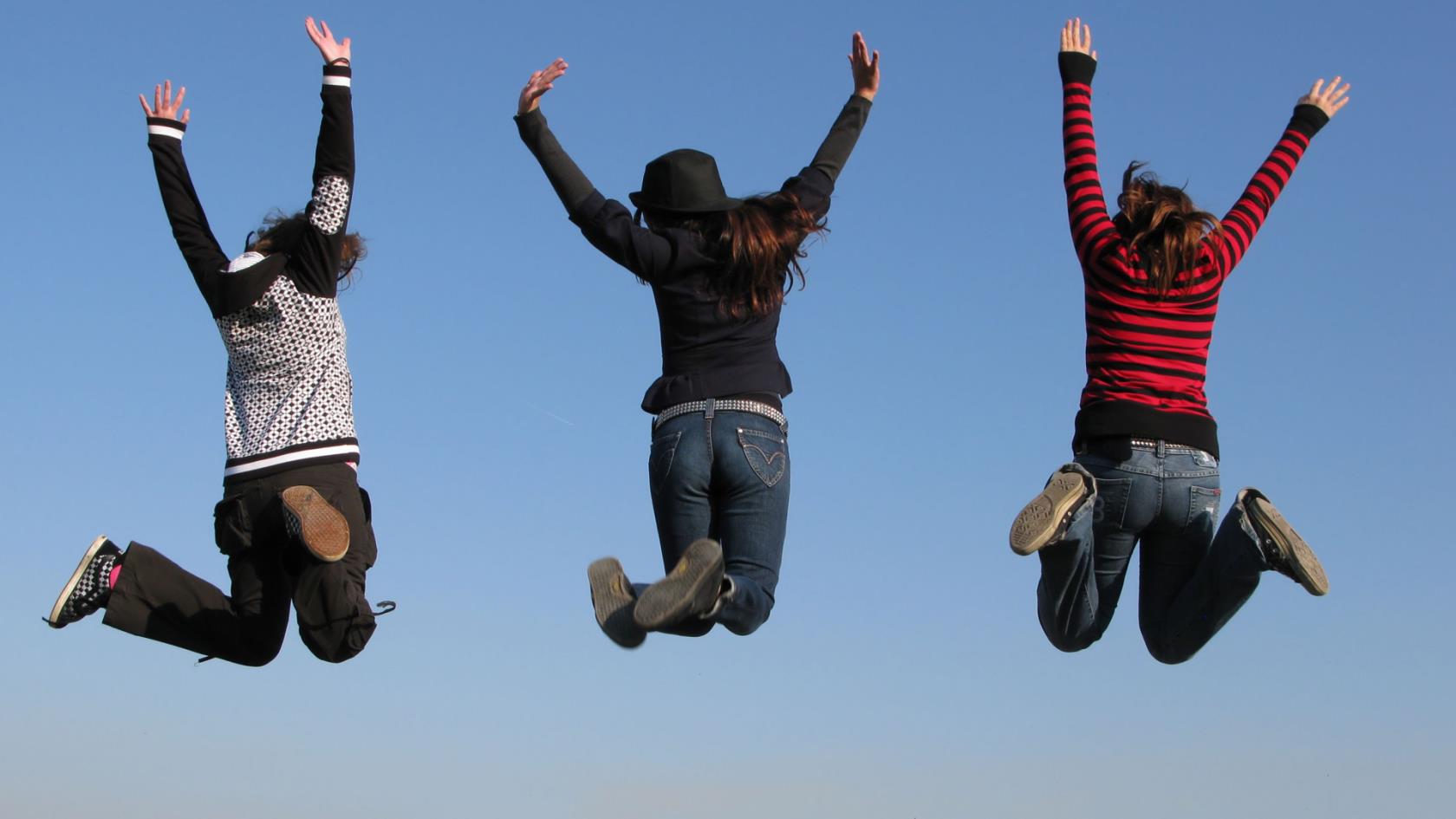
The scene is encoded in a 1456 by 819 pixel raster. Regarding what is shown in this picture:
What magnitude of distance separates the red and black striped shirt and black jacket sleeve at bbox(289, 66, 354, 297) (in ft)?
12.8

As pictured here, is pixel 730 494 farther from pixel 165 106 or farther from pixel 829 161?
pixel 165 106

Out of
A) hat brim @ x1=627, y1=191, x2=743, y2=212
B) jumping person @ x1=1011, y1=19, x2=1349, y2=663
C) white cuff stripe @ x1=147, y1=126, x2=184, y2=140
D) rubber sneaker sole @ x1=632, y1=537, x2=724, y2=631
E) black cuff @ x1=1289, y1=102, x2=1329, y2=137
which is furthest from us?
white cuff stripe @ x1=147, y1=126, x2=184, y2=140

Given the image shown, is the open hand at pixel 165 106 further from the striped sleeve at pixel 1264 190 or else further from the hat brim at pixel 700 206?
the striped sleeve at pixel 1264 190

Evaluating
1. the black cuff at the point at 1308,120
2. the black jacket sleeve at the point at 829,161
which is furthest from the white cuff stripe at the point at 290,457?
the black cuff at the point at 1308,120

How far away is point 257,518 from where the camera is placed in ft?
31.8

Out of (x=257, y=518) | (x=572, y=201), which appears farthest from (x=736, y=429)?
(x=257, y=518)

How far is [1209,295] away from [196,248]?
545 centimetres

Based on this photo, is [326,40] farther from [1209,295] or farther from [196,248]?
[1209,295]

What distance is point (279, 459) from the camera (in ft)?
31.4

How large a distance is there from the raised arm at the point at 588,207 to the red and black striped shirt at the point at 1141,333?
7.02ft

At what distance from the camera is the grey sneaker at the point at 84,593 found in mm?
9961

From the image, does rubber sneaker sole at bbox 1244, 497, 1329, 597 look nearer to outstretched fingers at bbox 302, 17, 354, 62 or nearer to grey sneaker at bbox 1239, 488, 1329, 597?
grey sneaker at bbox 1239, 488, 1329, 597

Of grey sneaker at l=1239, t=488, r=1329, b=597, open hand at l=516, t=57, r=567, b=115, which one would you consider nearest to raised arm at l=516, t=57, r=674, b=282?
open hand at l=516, t=57, r=567, b=115

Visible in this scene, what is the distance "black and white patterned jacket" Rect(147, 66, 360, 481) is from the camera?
960cm
